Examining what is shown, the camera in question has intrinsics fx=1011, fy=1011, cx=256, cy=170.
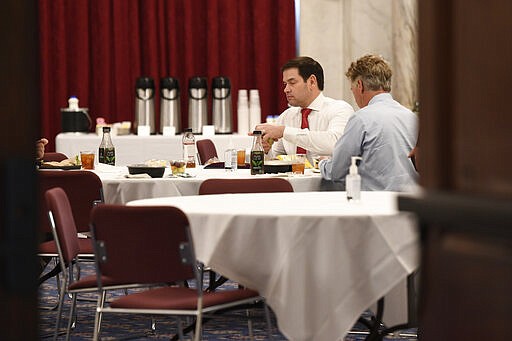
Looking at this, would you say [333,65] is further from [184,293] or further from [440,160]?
[440,160]

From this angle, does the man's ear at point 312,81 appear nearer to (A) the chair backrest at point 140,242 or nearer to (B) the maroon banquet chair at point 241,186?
(B) the maroon banquet chair at point 241,186

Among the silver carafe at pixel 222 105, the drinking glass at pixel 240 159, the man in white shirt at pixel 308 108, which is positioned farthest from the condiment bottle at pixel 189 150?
the silver carafe at pixel 222 105

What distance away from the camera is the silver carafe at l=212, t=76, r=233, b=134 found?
8859 mm

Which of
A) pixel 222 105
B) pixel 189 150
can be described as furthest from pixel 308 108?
pixel 222 105

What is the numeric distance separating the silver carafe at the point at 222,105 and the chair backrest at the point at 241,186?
160 inches

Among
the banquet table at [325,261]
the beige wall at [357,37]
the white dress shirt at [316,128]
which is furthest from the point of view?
the beige wall at [357,37]

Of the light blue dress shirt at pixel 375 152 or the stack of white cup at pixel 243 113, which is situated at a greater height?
the stack of white cup at pixel 243 113

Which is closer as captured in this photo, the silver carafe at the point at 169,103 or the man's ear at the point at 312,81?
the man's ear at the point at 312,81

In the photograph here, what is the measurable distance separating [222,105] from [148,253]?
5.44 metres

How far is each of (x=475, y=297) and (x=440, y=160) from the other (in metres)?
0.13

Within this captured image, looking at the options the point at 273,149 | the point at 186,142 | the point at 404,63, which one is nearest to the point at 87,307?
the point at 186,142

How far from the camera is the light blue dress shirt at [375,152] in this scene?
5156 millimetres

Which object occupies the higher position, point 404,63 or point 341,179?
point 404,63

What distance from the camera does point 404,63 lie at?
8.75 m
